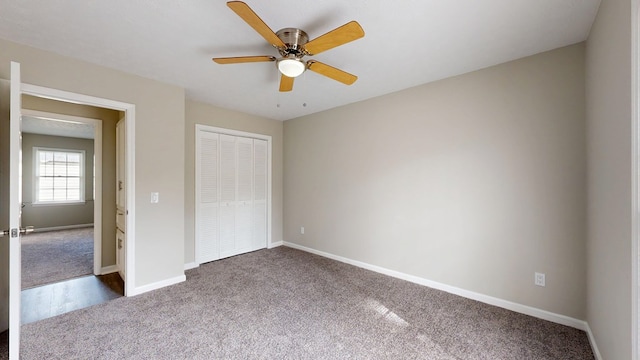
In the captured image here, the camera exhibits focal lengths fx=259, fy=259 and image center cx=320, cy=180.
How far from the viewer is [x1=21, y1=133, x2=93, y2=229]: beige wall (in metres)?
6.22

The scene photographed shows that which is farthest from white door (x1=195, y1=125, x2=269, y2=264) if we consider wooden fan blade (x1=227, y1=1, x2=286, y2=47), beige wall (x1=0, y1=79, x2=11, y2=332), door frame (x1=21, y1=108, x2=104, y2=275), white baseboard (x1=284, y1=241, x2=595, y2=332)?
wooden fan blade (x1=227, y1=1, x2=286, y2=47)

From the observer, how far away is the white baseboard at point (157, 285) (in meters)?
2.83

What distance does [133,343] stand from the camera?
2.01 m

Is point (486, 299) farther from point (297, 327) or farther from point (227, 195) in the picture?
point (227, 195)

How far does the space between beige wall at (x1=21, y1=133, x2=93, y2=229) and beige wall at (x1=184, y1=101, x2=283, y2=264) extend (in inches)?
210

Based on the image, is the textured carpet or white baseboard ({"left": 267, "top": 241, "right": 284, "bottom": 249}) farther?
white baseboard ({"left": 267, "top": 241, "right": 284, "bottom": 249})

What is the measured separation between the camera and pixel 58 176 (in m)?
6.66

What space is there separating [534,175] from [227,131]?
3960 mm

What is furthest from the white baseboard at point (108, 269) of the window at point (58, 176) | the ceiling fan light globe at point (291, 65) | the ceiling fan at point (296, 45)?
the window at point (58, 176)

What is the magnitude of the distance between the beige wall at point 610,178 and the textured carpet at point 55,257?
5.22 metres
